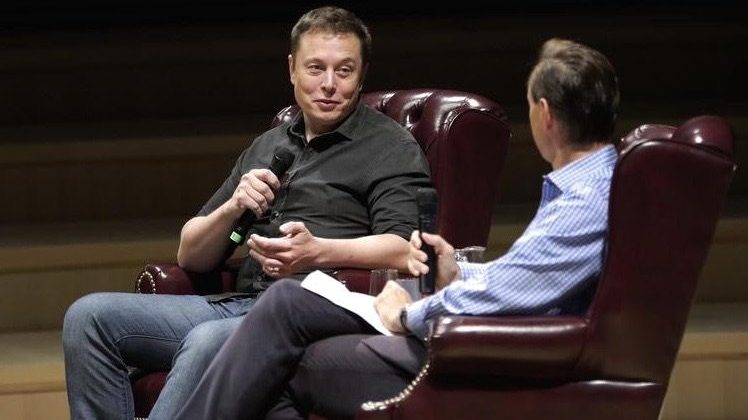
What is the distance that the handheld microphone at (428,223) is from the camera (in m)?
2.88

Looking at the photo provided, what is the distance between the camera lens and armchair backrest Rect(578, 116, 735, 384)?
2660 mm

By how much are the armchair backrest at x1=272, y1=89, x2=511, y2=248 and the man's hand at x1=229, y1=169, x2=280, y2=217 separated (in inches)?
15.9

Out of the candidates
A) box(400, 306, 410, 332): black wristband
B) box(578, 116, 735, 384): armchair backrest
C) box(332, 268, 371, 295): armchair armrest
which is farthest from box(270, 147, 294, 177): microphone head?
box(578, 116, 735, 384): armchair backrest

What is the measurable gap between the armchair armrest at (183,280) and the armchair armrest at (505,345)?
1.04 meters

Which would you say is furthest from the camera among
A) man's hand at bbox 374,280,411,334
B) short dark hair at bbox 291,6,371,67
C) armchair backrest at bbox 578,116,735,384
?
short dark hair at bbox 291,6,371,67

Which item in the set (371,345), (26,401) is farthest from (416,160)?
(26,401)

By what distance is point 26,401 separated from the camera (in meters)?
4.25

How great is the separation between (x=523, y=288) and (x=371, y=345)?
1.08ft

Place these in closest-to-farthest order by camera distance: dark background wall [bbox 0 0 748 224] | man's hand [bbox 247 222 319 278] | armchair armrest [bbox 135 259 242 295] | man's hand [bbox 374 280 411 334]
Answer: man's hand [bbox 374 280 411 334] < man's hand [bbox 247 222 319 278] < armchair armrest [bbox 135 259 242 295] < dark background wall [bbox 0 0 748 224]

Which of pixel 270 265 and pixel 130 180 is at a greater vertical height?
pixel 270 265

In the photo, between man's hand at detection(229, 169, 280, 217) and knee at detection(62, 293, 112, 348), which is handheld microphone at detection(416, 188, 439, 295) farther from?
knee at detection(62, 293, 112, 348)

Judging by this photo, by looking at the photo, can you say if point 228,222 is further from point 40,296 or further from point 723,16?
point 723,16

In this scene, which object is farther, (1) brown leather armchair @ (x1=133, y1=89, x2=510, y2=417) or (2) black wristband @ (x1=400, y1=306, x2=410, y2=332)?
(1) brown leather armchair @ (x1=133, y1=89, x2=510, y2=417)

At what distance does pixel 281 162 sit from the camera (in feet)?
11.1
